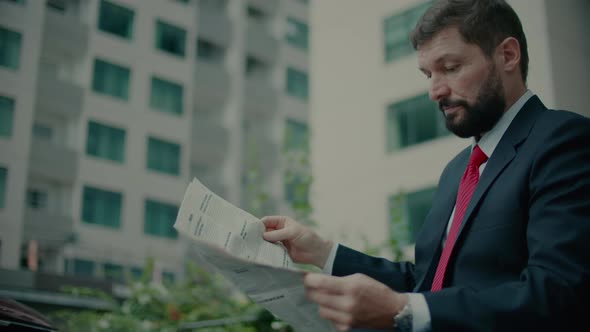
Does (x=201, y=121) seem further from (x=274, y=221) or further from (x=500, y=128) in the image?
(x=500, y=128)

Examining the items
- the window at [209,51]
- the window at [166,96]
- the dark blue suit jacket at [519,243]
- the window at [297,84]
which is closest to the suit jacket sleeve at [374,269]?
the dark blue suit jacket at [519,243]

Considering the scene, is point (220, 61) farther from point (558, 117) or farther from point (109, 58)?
point (558, 117)

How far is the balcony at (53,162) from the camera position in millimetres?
14403

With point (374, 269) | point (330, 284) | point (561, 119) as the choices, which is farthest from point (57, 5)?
point (330, 284)

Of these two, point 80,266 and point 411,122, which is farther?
point 80,266

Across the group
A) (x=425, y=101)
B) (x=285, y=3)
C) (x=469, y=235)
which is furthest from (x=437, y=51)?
(x=285, y=3)

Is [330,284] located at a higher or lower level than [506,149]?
lower

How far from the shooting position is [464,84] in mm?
1443

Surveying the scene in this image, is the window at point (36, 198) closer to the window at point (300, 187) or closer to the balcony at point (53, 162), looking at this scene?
the balcony at point (53, 162)

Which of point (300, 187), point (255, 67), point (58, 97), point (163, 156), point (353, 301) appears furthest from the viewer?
point (255, 67)

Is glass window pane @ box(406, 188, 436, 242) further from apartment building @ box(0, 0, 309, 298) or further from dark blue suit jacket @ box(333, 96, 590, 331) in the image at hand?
dark blue suit jacket @ box(333, 96, 590, 331)

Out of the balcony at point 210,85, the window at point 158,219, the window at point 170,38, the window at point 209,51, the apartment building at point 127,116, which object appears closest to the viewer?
the apartment building at point 127,116

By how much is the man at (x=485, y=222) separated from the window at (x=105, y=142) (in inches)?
604

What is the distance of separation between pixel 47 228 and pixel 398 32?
891 cm
